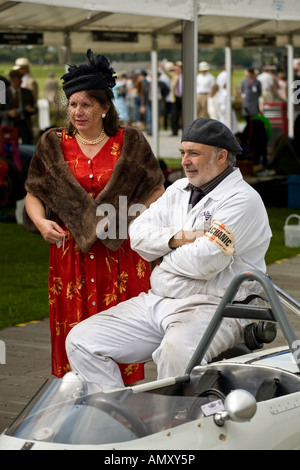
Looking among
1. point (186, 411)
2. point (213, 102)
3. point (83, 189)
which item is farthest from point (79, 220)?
point (213, 102)

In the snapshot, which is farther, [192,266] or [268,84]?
[268,84]

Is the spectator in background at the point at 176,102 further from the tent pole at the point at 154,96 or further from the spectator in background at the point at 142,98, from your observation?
the tent pole at the point at 154,96

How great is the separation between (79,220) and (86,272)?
0.94 ft

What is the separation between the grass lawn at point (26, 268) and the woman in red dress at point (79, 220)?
8.63 feet

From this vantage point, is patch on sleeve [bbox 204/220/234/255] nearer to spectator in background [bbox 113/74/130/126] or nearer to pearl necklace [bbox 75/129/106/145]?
pearl necklace [bbox 75/129/106/145]

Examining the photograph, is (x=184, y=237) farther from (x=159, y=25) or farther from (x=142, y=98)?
(x=142, y=98)

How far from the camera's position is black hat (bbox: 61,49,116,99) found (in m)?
4.57

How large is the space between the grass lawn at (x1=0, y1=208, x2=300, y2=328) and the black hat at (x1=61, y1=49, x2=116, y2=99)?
3184 mm

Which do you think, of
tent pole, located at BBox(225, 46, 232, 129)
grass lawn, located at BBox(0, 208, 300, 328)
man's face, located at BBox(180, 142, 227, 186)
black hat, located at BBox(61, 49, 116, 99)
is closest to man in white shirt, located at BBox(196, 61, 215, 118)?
tent pole, located at BBox(225, 46, 232, 129)

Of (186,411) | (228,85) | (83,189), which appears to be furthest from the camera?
(228,85)

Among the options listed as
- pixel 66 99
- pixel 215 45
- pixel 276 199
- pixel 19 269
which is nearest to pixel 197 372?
pixel 66 99

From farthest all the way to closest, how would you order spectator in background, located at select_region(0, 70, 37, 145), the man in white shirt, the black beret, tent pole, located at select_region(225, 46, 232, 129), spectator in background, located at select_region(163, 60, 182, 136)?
spectator in background, located at select_region(163, 60, 182, 136), the man in white shirt, tent pole, located at select_region(225, 46, 232, 129), spectator in background, located at select_region(0, 70, 37, 145), the black beret

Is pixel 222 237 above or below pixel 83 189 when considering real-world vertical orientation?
below

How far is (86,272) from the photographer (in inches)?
188
